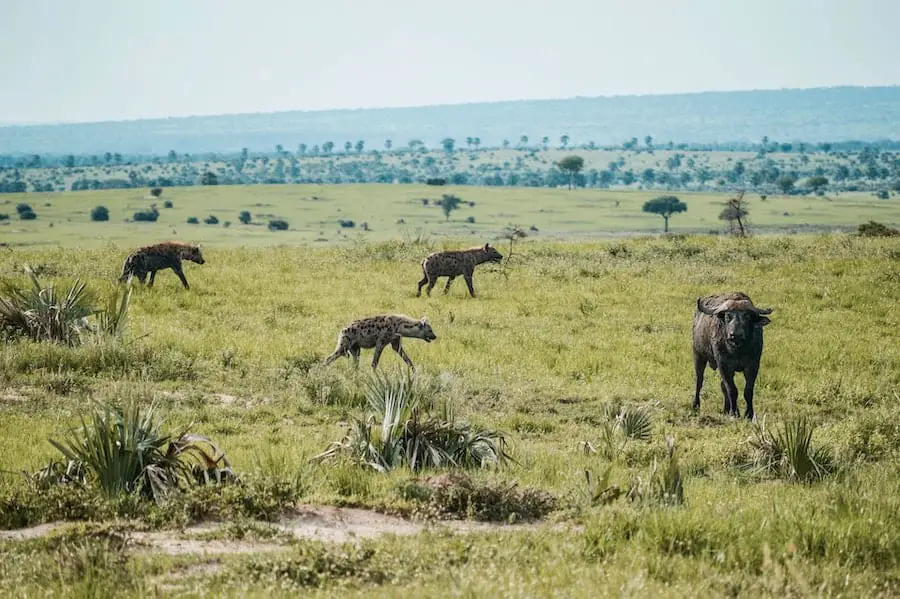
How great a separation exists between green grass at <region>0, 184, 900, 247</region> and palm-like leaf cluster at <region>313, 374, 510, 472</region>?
2259 inches

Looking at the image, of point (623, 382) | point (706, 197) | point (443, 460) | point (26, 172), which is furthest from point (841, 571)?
point (26, 172)

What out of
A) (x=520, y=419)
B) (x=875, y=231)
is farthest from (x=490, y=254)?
(x=875, y=231)

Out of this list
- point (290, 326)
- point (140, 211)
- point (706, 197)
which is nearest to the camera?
point (290, 326)

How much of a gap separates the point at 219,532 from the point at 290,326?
12.2 metres

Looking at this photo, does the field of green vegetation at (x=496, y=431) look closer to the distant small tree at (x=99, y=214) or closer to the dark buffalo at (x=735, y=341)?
the dark buffalo at (x=735, y=341)

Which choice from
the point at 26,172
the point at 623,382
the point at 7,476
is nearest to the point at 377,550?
the point at 7,476

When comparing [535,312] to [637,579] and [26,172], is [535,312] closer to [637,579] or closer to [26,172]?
[637,579]

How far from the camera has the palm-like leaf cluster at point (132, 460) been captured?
886 centimetres

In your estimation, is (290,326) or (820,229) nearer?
(290,326)

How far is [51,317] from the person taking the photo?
16.4 metres

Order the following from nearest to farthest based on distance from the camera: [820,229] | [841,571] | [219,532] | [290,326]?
1. [841,571]
2. [219,532]
3. [290,326]
4. [820,229]

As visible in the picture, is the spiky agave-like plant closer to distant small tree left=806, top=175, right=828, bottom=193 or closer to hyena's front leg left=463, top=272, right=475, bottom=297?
hyena's front leg left=463, top=272, right=475, bottom=297

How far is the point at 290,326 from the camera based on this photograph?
2008 cm

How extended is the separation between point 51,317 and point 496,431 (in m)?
8.59
